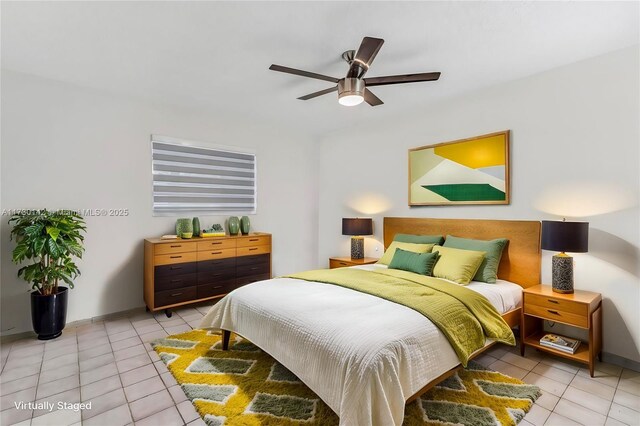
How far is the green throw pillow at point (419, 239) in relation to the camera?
3678mm

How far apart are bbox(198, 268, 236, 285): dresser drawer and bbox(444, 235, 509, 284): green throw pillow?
2.89 m

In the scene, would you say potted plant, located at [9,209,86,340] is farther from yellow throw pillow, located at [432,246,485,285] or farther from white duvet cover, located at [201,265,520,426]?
yellow throw pillow, located at [432,246,485,285]

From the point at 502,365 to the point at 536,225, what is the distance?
1387 mm

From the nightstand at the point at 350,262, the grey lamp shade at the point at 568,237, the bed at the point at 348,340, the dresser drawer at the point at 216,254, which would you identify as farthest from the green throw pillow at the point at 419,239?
the dresser drawer at the point at 216,254

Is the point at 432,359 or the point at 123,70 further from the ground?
the point at 123,70

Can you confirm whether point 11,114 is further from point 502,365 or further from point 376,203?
point 502,365

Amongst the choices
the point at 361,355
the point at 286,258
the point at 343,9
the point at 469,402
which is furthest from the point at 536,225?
Answer: the point at 286,258

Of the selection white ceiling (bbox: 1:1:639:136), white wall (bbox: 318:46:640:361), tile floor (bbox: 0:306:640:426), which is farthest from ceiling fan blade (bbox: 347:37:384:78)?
tile floor (bbox: 0:306:640:426)

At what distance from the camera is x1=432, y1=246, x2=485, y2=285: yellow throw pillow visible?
116 inches

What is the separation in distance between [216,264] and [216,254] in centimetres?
13

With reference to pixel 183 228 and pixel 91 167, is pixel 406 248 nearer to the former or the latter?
pixel 183 228

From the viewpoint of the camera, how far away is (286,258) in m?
5.20

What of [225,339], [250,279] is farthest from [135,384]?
[250,279]

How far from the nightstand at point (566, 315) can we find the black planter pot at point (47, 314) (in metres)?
4.40
